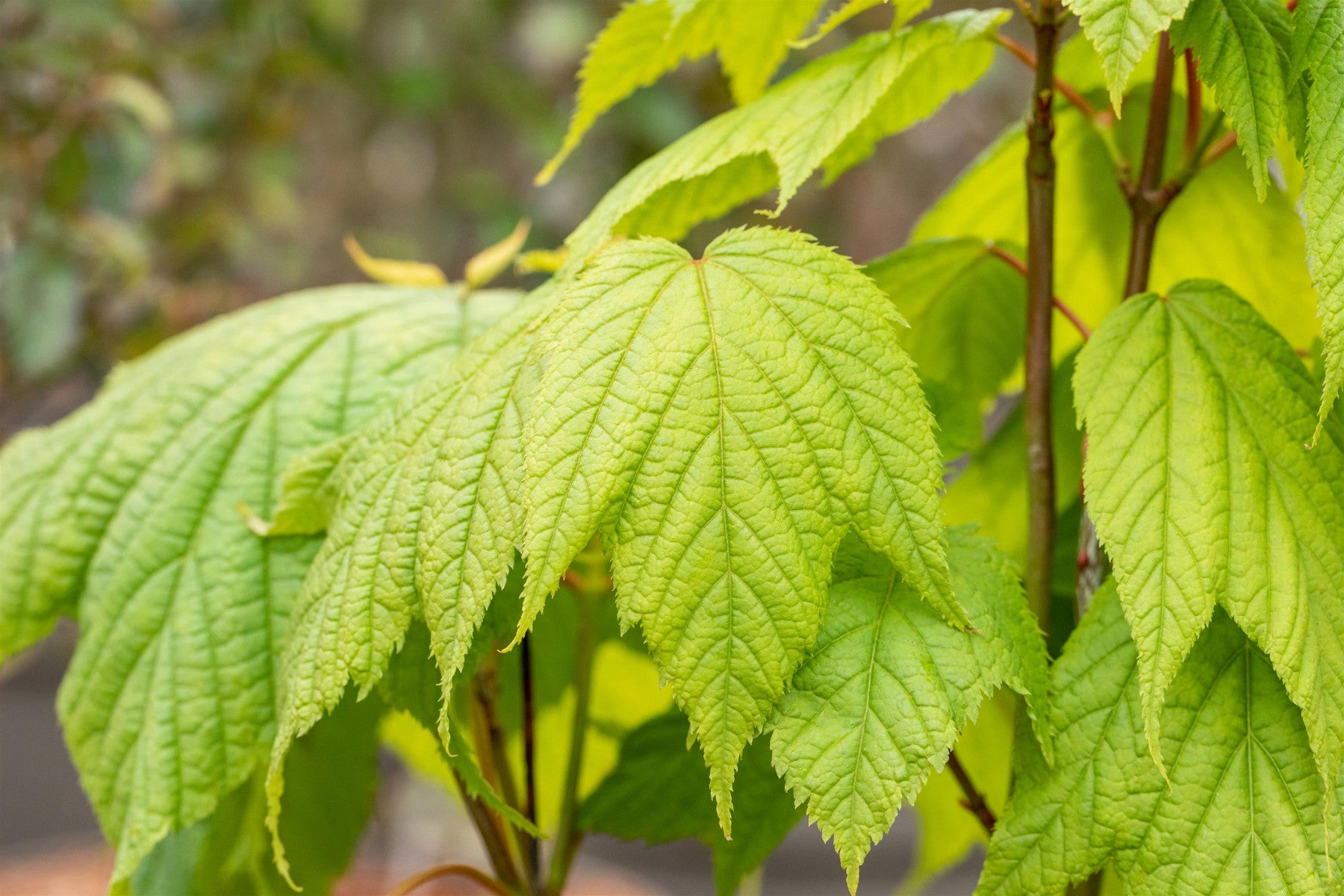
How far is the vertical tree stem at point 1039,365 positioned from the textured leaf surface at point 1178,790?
0.31ft

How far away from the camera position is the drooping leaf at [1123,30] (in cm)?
40

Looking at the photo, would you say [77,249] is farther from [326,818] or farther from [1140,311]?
[1140,311]

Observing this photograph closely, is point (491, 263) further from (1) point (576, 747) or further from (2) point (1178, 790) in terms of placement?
(2) point (1178, 790)

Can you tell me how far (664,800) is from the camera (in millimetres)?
673

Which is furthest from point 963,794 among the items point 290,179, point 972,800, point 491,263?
point 290,179

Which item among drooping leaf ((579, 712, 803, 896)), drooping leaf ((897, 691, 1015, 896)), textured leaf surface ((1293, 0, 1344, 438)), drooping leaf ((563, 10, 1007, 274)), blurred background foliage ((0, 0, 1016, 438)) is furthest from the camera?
blurred background foliage ((0, 0, 1016, 438))

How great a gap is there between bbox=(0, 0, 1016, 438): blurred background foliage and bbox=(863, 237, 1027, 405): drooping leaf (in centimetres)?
120

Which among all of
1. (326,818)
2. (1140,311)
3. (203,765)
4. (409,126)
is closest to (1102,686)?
(1140,311)

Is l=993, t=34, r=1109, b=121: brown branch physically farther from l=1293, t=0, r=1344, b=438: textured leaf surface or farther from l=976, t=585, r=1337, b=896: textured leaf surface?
l=976, t=585, r=1337, b=896: textured leaf surface

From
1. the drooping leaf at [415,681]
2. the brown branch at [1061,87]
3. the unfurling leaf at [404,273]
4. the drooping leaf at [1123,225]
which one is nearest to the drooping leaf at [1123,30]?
the brown branch at [1061,87]

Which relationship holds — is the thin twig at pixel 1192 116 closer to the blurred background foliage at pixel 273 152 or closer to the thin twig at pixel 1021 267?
the thin twig at pixel 1021 267

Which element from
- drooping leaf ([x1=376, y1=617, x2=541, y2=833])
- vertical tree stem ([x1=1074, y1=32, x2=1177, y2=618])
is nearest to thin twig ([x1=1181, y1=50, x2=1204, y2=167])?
vertical tree stem ([x1=1074, y1=32, x2=1177, y2=618])

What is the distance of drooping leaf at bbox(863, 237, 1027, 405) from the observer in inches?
25.5

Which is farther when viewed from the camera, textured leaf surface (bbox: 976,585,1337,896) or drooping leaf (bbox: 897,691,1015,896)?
drooping leaf (bbox: 897,691,1015,896)
